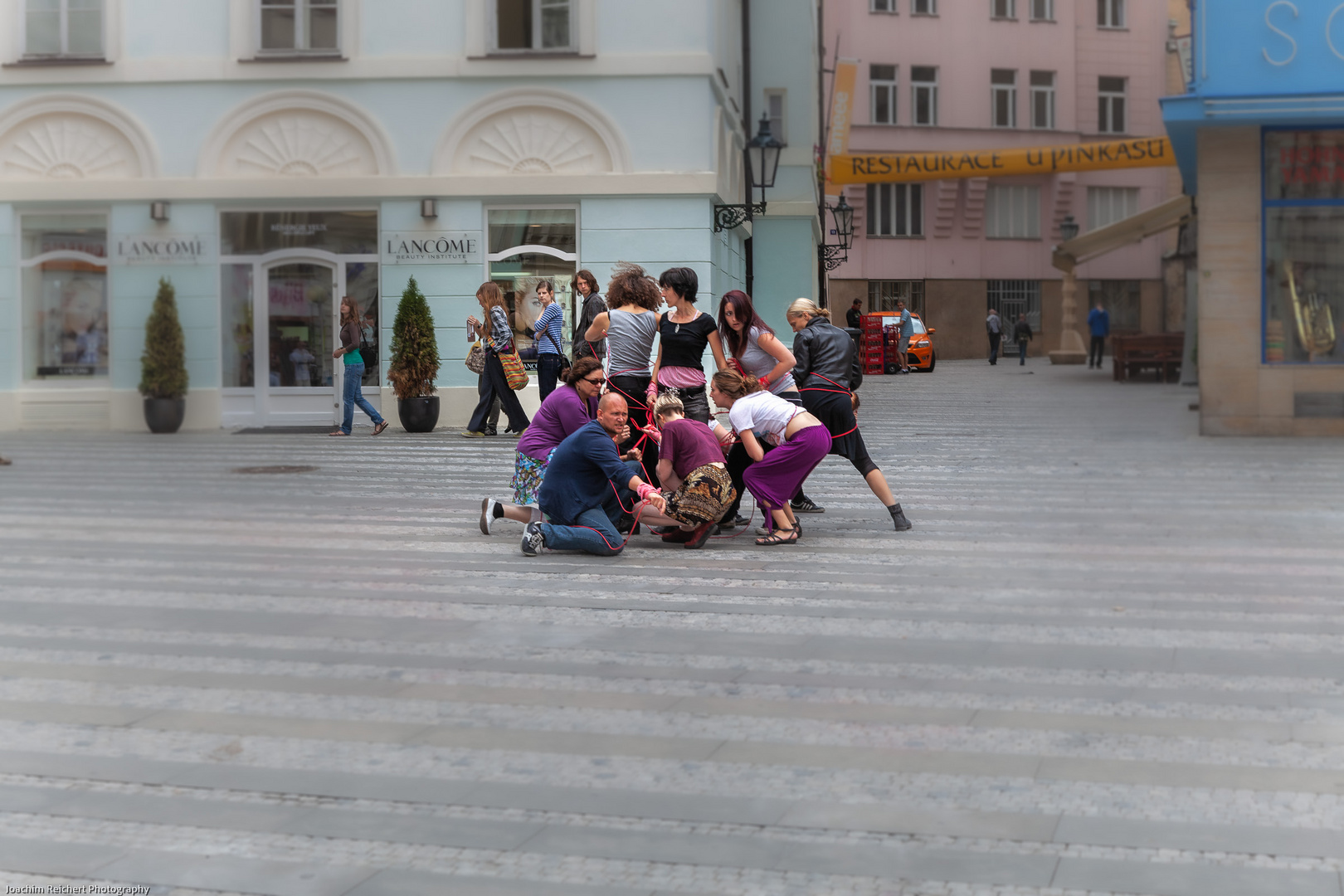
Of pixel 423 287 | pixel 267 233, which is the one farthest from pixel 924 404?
pixel 267 233

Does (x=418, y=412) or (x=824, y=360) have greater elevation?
(x=824, y=360)

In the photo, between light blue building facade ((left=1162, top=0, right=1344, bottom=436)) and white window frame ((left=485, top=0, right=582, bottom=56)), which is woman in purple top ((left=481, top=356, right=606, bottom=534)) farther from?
white window frame ((left=485, top=0, right=582, bottom=56))

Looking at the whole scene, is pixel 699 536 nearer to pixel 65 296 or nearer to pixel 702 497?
pixel 702 497

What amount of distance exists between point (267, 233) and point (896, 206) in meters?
33.3

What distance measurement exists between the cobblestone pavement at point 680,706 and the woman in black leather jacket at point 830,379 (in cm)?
57

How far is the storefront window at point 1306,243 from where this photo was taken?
17047 millimetres

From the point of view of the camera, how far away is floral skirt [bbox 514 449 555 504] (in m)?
10.2

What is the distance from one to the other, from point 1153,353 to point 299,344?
17529 mm

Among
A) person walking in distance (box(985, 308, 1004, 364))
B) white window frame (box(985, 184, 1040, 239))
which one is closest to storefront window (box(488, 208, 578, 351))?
person walking in distance (box(985, 308, 1004, 364))

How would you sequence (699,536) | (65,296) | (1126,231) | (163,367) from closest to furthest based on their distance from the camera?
(699,536) < (163,367) < (65,296) < (1126,231)

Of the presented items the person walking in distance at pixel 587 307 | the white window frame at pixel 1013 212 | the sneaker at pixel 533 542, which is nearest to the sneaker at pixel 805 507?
the sneaker at pixel 533 542

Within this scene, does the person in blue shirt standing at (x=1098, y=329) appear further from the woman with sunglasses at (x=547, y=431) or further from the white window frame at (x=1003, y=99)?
the woman with sunglasses at (x=547, y=431)

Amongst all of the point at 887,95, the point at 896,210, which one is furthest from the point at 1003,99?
the point at 896,210

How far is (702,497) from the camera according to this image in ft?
31.4
